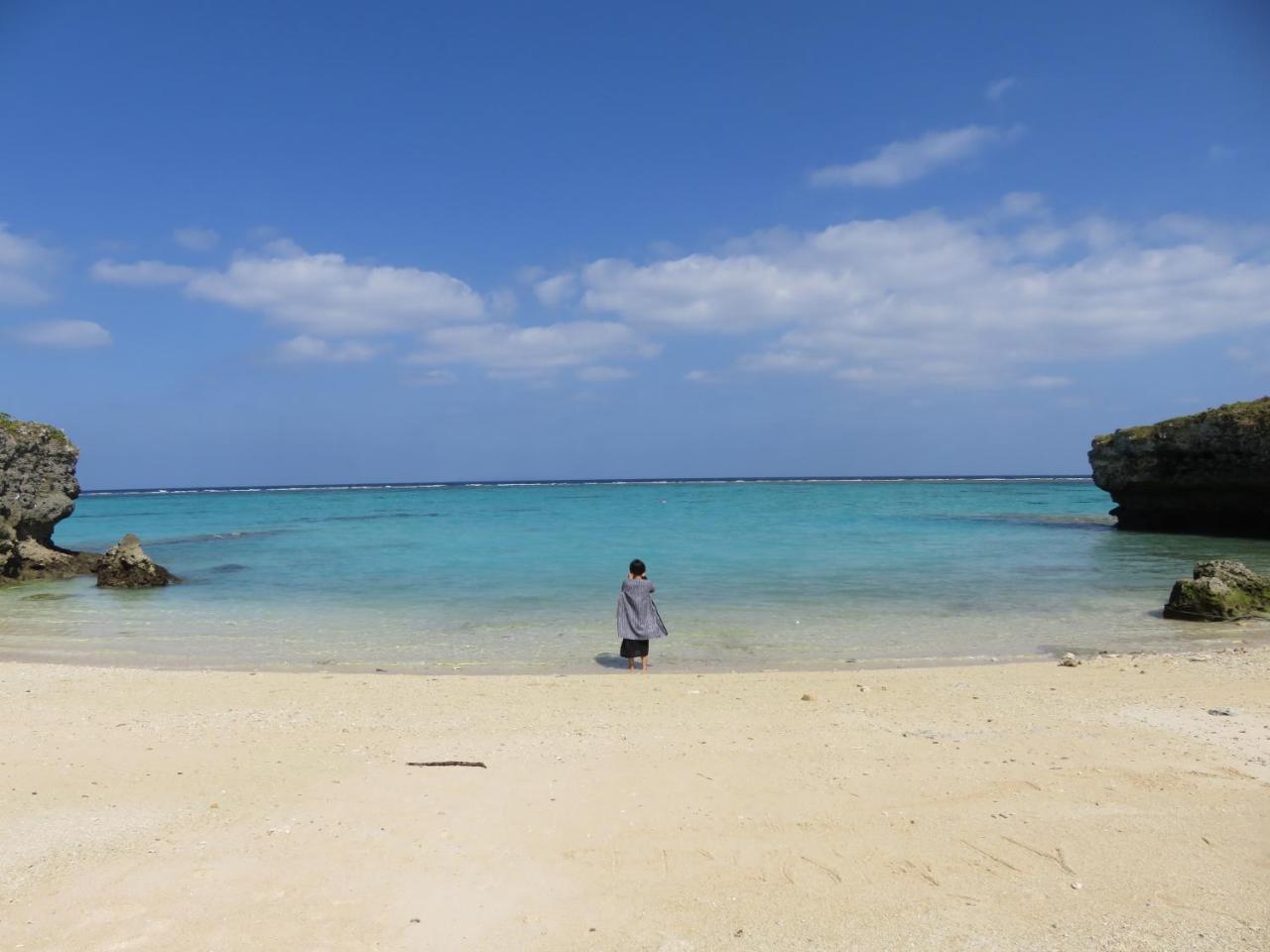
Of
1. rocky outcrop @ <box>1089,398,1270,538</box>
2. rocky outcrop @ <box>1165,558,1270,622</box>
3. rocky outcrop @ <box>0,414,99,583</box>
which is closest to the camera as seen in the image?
rocky outcrop @ <box>1165,558,1270,622</box>

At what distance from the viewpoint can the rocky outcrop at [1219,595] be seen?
1328 centimetres

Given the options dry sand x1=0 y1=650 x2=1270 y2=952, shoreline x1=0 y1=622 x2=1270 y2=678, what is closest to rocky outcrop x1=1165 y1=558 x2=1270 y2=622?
shoreline x1=0 y1=622 x2=1270 y2=678

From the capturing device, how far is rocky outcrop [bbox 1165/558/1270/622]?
13.3m

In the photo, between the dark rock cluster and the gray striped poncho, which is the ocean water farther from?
the dark rock cluster

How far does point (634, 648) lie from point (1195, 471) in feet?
107

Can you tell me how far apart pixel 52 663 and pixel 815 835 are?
11.2 meters

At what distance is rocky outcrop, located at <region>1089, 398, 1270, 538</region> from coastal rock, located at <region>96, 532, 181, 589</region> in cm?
3666

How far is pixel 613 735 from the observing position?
7.07 m

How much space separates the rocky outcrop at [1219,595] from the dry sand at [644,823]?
227 inches

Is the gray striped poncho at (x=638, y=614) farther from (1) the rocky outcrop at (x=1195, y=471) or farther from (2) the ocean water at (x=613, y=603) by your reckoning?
(1) the rocky outcrop at (x=1195, y=471)

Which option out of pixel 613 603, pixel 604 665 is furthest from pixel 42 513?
pixel 604 665

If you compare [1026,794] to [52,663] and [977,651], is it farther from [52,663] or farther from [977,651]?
[52,663]

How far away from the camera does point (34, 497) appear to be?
75.0ft

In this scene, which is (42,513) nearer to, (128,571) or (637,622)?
(128,571)
